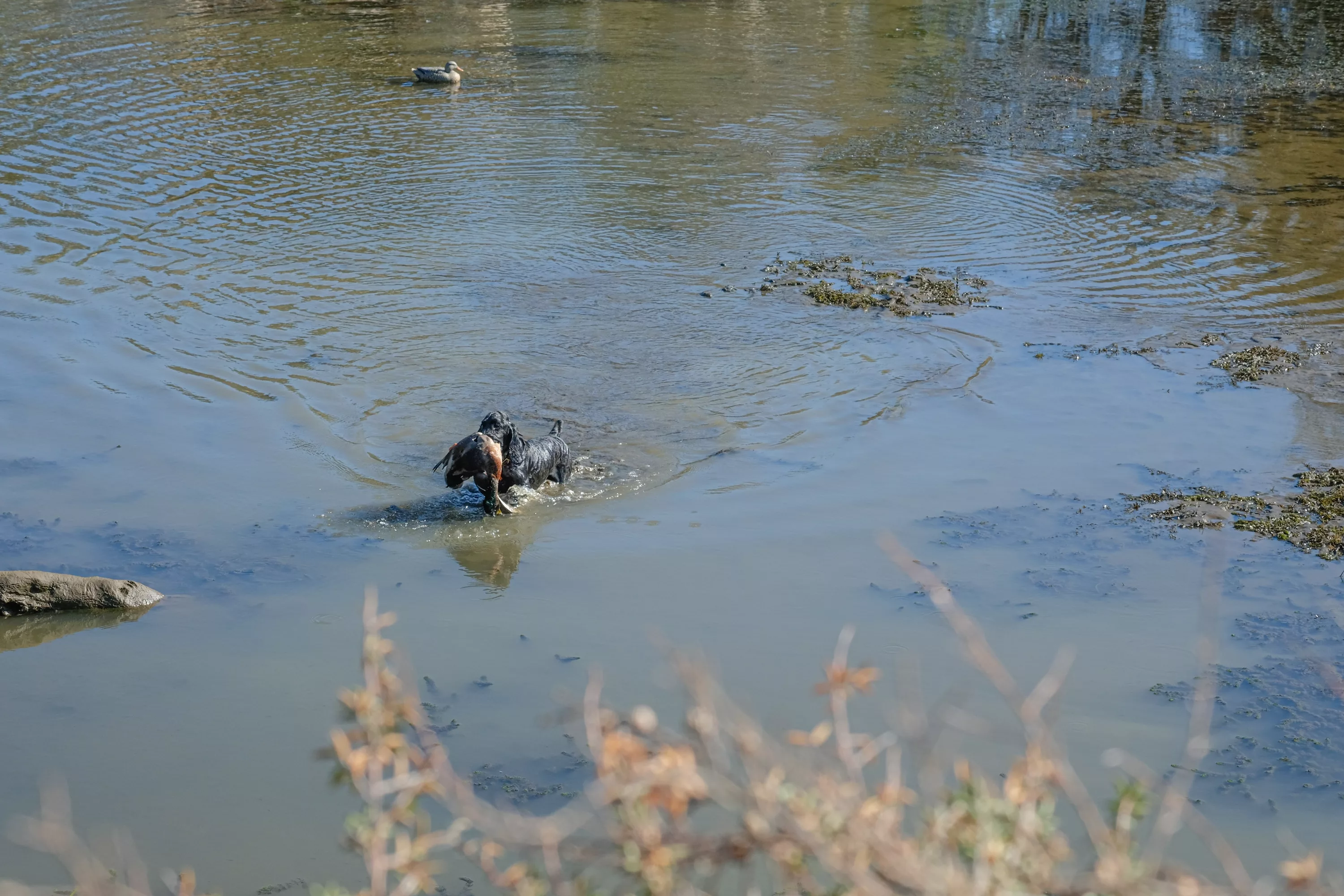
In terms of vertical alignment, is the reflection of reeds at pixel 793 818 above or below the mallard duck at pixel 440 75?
below

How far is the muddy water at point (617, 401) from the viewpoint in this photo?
5664mm

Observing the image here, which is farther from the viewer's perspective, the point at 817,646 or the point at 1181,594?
the point at 1181,594

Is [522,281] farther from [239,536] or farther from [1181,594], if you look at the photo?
[1181,594]

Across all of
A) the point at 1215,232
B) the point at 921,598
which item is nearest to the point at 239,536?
the point at 921,598

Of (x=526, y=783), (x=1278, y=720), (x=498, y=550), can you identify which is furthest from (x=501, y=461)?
(x=1278, y=720)

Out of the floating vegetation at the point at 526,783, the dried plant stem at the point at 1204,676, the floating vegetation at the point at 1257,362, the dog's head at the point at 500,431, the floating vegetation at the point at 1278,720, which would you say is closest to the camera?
the dried plant stem at the point at 1204,676

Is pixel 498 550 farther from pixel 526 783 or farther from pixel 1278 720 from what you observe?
pixel 1278 720

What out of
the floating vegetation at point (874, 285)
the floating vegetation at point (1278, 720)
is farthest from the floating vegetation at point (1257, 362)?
the floating vegetation at point (1278, 720)

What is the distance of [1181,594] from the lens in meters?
6.61

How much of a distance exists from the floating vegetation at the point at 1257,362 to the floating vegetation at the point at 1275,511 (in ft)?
5.92

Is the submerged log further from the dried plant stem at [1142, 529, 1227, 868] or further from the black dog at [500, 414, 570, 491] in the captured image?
the dried plant stem at [1142, 529, 1227, 868]

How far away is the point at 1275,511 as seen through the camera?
7.52 metres

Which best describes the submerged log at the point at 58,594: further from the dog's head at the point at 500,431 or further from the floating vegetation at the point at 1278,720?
the floating vegetation at the point at 1278,720

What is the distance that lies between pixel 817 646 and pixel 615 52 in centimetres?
1768
